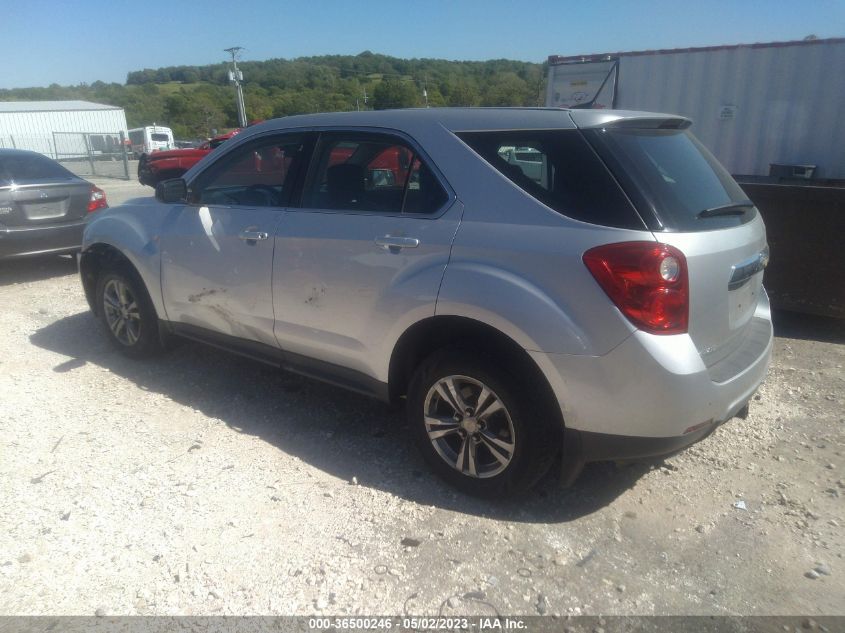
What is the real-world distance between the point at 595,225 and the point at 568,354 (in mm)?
531

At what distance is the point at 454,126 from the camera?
10.1ft

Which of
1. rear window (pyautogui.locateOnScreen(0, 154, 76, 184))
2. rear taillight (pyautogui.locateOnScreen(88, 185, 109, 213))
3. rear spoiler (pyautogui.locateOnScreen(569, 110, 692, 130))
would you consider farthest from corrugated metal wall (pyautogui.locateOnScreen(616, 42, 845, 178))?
rear window (pyautogui.locateOnScreen(0, 154, 76, 184))

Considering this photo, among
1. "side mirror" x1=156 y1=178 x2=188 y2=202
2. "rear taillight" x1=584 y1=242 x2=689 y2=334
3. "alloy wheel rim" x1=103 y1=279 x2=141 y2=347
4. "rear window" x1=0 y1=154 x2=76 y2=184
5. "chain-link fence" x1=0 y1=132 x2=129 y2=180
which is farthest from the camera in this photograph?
"chain-link fence" x1=0 y1=132 x2=129 y2=180

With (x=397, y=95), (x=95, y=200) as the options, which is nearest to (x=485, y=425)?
(x=95, y=200)

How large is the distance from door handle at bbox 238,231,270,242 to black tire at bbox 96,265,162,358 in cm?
127

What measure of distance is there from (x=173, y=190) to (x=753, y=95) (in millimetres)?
8142

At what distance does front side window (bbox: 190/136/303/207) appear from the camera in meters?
3.74

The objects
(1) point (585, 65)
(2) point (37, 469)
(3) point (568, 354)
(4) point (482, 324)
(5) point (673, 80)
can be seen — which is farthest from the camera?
(1) point (585, 65)

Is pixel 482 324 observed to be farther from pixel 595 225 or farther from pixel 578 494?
pixel 578 494

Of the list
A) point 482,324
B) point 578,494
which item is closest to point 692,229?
point 482,324

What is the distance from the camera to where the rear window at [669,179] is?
255 cm

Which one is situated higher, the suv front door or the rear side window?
the rear side window

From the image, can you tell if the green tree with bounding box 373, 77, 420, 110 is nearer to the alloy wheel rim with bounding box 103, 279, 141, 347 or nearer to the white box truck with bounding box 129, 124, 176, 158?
the white box truck with bounding box 129, 124, 176, 158

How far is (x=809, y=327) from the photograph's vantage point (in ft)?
18.7
